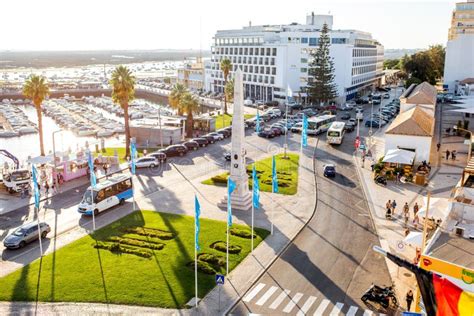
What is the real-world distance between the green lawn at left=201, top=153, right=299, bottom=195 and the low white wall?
11371 millimetres

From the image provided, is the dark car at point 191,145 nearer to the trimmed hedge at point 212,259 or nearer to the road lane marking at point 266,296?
the trimmed hedge at point 212,259

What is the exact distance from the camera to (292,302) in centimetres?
2312

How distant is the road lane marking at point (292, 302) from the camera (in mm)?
22484

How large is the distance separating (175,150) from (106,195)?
2012 centimetres

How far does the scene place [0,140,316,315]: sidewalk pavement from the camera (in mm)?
22344

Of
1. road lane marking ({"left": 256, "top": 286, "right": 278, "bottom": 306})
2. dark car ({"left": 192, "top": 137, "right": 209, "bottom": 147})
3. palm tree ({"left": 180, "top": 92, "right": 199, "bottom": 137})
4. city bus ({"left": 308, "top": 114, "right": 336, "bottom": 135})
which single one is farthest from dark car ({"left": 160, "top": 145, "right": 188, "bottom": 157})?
road lane marking ({"left": 256, "top": 286, "right": 278, "bottom": 306})

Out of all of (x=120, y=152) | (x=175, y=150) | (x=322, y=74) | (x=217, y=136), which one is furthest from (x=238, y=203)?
(x=322, y=74)

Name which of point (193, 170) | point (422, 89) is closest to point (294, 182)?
point (193, 170)

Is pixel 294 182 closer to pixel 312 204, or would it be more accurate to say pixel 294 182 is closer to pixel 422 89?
pixel 312 204

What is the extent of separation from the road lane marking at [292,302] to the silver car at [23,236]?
18.4 metres

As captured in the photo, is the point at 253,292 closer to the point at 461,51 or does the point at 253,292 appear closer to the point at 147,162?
the point at 147,162

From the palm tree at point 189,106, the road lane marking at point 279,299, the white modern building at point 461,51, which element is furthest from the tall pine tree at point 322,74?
the road lane marking at point 279,299

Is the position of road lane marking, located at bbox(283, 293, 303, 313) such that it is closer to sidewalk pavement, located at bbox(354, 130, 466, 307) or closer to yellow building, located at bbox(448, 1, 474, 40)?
sidewalk pavement, located at bbox(354, 130, 466, 307)

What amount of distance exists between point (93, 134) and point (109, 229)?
47.4 meters
